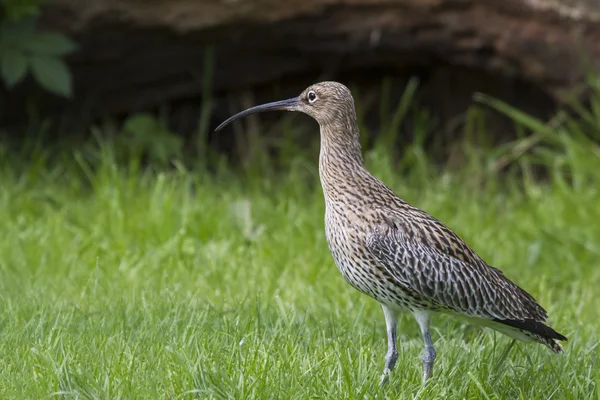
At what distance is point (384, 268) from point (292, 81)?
4634mm

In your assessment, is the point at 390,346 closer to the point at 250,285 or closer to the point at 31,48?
the point at 250,285

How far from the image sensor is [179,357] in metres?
4.25

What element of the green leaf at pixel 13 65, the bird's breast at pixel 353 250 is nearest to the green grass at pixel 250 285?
the bird's breast at pixel 353 250

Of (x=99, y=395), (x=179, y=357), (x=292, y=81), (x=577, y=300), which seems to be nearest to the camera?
(x=99, y=395)

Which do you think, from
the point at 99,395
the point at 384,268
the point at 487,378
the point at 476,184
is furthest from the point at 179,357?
the point at 476,184

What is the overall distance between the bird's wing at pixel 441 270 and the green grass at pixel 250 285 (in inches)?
8.9

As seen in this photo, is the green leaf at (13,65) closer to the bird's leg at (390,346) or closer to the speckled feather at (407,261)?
the speckled feather at (407,261)

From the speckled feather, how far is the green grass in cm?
22

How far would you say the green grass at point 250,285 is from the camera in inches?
165

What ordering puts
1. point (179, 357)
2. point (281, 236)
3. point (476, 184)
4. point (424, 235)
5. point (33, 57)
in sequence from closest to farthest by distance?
point (179, 357) → point (424, 235) → point (281, 236) → point (33, 57) → point (476, 184)

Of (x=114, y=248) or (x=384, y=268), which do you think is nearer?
(x=384, y=268)

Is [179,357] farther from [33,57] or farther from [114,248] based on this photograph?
[33,57]

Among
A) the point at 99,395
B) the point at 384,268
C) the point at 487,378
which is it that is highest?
the point at 384,268

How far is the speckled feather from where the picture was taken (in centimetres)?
454
